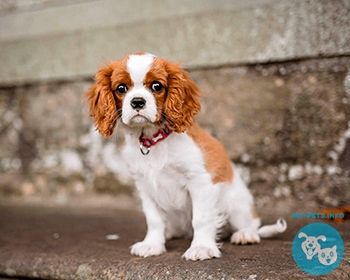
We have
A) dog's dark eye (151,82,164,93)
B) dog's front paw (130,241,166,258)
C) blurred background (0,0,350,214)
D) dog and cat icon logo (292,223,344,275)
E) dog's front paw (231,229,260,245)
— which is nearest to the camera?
dog and cat icon logo (292,223,344,275)

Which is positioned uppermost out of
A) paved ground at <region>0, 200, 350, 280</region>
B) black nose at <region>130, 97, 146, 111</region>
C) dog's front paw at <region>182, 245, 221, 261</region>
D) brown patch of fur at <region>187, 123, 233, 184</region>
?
black nose at <region>130, 97, 146, 111</region>

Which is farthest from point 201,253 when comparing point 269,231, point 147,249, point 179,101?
point 179,101

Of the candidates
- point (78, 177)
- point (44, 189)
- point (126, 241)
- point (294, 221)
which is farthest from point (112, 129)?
point (44, 189)

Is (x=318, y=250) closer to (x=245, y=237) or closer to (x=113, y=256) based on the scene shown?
(x=245, y=237)

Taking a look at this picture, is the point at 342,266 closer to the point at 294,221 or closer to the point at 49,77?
the point at 294,221

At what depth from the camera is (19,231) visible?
2.86 metres

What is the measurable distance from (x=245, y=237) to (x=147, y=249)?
58 cm

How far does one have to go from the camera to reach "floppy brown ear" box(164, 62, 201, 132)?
2.07 meters

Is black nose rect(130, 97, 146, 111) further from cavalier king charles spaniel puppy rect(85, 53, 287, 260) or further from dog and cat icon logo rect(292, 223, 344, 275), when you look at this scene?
dog and cat icon logo rect(292, 223, 344, 275)

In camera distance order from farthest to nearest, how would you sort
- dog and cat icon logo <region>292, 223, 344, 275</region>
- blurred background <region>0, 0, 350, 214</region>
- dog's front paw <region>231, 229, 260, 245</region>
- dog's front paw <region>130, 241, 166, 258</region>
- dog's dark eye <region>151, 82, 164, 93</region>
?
blurred background <region>0, 0, 350, 214</region>, dog's front paw <region>231, 229, 260, 245</region>, dog's front paw <region>130, 241, 166, 258</region>, dog's dark eye <region>151, 82, 164, 93</region>, dog and cat icon logo <region>292, 223, 344, 275</region>

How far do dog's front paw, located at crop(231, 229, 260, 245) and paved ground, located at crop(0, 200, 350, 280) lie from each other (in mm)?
54

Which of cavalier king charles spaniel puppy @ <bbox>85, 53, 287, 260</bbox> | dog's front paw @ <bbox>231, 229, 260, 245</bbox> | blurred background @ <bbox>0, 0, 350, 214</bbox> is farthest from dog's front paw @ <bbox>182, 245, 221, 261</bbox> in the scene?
blurred background @ <bbox>0, 0, 350, 214</bbox>

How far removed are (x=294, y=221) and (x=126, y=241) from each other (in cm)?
120

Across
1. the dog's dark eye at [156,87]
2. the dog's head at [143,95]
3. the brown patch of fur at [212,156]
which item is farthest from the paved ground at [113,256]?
the dog's dark eye at [156,87]
